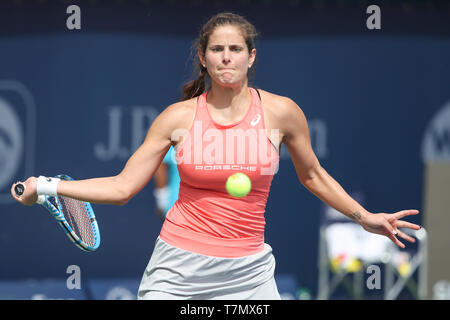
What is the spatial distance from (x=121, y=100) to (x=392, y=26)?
9.11 feet

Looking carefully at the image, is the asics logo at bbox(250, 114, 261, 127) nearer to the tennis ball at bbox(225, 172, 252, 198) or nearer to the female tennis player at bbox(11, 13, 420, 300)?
the female tennis player at bbox(11, 13, 420, 300)

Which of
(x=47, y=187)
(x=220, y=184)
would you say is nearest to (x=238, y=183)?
(x=220, y=184)

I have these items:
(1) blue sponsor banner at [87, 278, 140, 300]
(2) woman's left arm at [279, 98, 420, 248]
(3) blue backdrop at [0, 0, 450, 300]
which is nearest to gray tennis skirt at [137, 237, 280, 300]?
(2) woman's left arm at [279, 98, 420, 248]

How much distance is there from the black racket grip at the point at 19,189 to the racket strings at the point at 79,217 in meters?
0.53

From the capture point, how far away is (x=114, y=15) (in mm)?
7191

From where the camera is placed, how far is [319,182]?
3.35m

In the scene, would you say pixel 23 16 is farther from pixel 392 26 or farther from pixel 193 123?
pixel 193 123

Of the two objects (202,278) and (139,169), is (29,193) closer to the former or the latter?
(139,169)

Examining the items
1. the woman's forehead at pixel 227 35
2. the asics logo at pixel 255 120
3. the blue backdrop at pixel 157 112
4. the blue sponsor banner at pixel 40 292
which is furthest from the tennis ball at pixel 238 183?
the blue backdrop at pixel 157 112

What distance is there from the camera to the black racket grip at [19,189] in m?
3.07

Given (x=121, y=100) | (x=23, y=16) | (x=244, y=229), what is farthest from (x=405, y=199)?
(x=244, y=229)

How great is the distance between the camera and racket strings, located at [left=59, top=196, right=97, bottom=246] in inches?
143

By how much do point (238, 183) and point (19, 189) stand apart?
0.91 m

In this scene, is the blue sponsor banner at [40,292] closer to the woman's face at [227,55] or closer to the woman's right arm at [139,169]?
the woman's right arm at [139,169]
